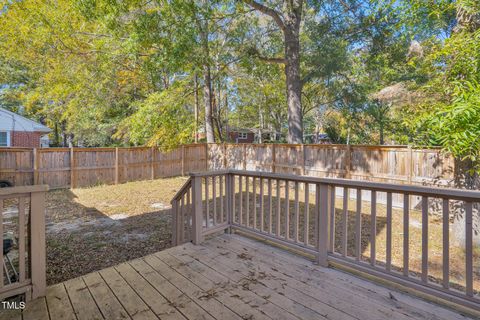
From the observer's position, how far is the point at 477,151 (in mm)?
3424

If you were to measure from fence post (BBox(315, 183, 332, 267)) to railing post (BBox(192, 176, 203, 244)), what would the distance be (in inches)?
54.2

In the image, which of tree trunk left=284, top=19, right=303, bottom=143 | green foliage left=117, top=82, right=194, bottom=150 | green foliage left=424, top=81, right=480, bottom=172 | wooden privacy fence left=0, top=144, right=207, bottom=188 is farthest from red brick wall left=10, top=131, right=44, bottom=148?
green foliage left=424, top=81, right=480, bottom=172

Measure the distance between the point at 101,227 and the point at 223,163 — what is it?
6994 mm

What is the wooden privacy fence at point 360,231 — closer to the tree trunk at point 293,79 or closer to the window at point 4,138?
the tree trunk at point 293,79

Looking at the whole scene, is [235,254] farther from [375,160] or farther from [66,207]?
[66,207]

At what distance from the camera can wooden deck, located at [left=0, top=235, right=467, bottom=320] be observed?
195cm

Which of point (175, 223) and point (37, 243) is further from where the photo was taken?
point (175, 223)

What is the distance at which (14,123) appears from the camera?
13.3m

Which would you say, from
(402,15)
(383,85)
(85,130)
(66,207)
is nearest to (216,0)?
(402,15)

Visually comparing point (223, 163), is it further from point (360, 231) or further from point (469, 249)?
point (469, 249)

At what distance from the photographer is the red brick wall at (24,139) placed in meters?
13.6

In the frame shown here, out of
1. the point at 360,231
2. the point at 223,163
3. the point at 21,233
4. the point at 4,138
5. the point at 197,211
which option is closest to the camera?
the point at 21,233

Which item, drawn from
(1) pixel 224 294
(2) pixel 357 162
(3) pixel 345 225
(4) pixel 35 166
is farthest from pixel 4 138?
(3) pixel 345 225

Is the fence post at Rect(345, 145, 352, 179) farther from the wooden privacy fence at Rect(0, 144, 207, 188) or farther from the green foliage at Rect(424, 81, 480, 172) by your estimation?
the wooden privacy fence at Rect(0, 144, 207, 188)
